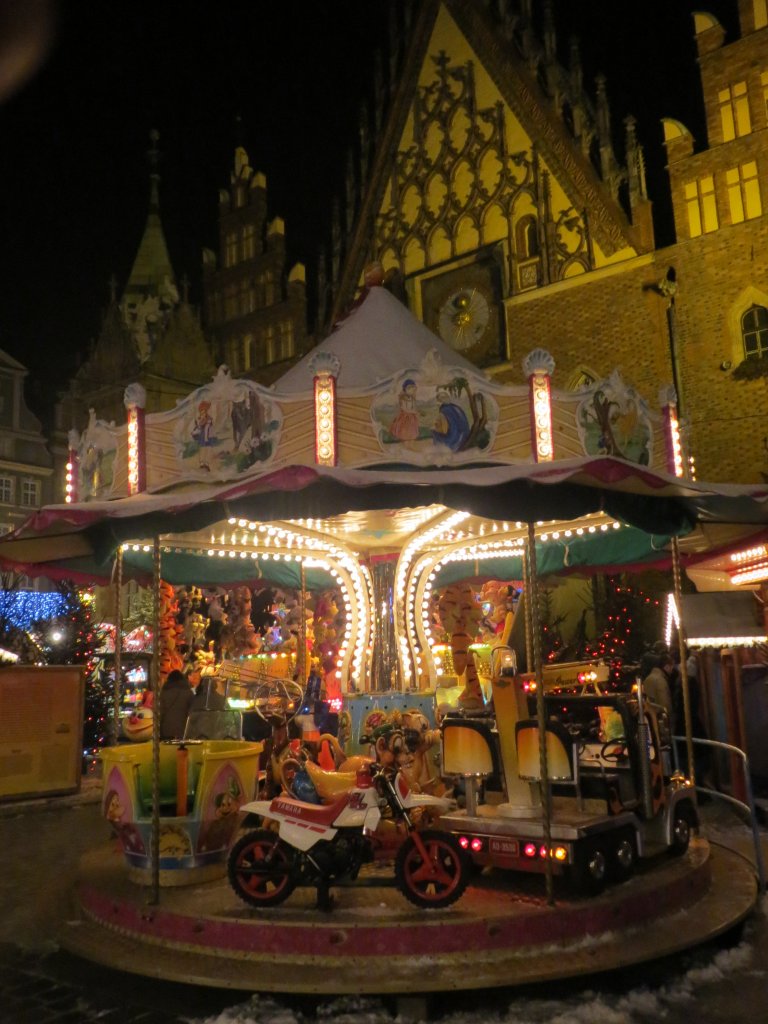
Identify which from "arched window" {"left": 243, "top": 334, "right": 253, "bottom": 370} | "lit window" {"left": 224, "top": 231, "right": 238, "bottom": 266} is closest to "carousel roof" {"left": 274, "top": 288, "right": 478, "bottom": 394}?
"arched window" {"left": 243, "top": 334, "right": 253, "bottom": 370}

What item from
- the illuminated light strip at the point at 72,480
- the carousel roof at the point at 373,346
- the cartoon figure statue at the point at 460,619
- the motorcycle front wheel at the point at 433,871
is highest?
the carousel roof at the point at 373,346

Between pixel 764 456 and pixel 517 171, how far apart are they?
350 inches

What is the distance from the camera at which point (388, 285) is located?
2106 cm

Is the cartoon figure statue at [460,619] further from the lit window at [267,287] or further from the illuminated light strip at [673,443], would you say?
the lit window at [267,287]

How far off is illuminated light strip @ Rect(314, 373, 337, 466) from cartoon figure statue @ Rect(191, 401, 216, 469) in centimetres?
99

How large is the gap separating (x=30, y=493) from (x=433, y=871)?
36025 mm

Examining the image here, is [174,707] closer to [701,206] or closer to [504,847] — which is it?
[504,847]

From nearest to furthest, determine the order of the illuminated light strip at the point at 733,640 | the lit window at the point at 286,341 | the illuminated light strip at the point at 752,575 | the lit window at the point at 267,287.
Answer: the illuminated light strip at the point at 733,640, the illuminated light strip at the point at 752,575, the lit window at the point at 286,341, the lit window at the point at 267,287

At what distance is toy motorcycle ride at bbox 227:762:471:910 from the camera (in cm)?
537

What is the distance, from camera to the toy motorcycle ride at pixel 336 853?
17.6 feet

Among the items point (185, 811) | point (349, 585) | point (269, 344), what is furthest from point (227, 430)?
point (269, 344)

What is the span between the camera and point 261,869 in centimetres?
550

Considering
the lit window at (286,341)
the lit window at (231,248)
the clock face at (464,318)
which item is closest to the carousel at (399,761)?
the clock face at (464,318)

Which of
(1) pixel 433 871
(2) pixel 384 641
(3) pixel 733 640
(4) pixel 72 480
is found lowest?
(1) pixel 433 871
